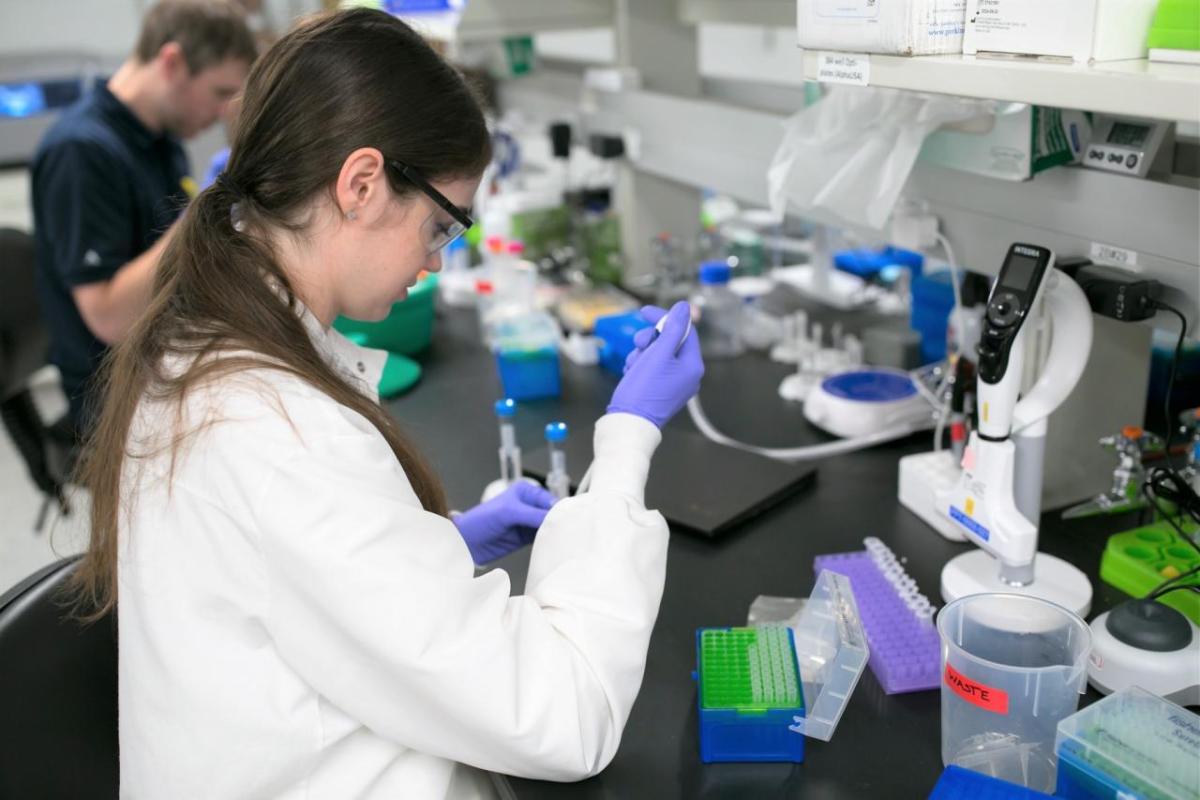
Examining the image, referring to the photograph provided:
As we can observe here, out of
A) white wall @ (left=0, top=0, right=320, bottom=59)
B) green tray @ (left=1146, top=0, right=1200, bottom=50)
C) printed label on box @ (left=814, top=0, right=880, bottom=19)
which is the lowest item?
green tray @ (left=1146, top=0, right=1200, bottom=50)

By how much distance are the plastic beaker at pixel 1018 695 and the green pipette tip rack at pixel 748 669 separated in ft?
0.48

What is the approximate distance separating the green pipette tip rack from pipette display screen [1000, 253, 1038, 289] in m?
0.44

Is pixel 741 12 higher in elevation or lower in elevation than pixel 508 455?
higher

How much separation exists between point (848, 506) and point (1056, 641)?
449 mm

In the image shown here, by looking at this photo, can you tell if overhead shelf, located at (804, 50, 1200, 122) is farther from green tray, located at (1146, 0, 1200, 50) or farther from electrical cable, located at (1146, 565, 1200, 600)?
electrical cable, located at (1146, 565, 1200, 600)

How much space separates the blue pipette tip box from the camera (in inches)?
30.9

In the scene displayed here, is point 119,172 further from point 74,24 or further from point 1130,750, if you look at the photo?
point 74,24

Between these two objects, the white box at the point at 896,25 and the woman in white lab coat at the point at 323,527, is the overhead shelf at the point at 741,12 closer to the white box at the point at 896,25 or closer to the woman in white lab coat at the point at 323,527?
the white box at the point at 896,25

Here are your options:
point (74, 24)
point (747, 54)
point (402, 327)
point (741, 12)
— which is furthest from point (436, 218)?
point (74, 24)

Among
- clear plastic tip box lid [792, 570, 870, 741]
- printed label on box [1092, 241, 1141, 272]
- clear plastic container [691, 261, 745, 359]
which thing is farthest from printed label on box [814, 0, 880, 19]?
clear plastic container [691, 261, 745, 359]

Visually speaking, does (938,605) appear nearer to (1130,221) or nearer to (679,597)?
(679,597)

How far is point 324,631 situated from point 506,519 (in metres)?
0.44

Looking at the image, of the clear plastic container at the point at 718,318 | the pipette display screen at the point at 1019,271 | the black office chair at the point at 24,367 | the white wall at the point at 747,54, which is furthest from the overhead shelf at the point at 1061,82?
the white wall at the point at 747,54

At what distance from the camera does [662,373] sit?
1.11 metres
